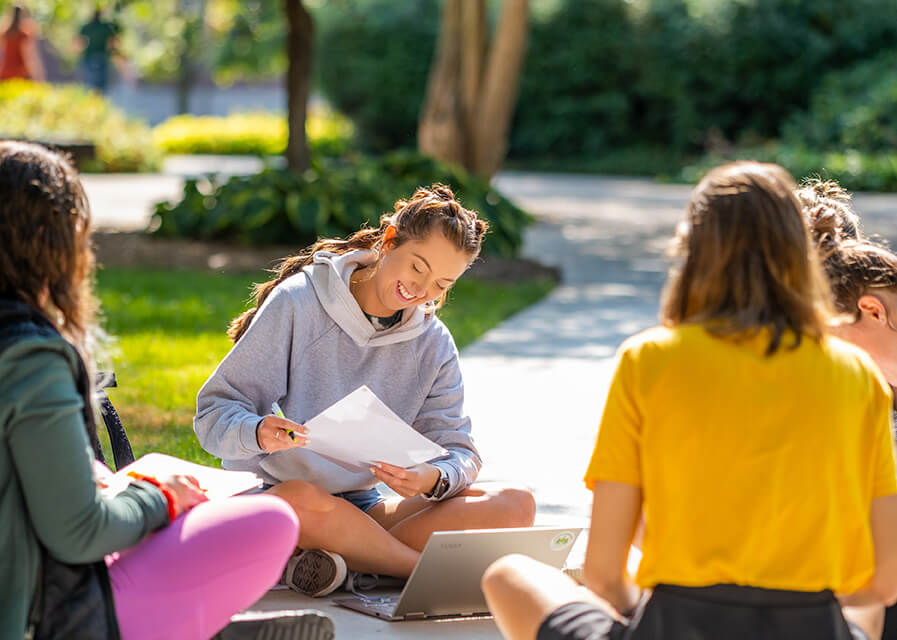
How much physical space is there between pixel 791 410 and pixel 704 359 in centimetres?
17

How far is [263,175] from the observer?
11883 mm

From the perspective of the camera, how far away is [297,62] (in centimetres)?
1299

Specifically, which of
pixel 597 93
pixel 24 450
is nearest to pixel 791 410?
pixel 24 450

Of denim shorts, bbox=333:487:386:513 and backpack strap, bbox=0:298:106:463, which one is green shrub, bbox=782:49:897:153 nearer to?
denim shorts, bbox=333:487:386:513

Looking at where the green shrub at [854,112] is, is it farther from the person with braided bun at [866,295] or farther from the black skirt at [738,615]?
the black skirt at [738,615]

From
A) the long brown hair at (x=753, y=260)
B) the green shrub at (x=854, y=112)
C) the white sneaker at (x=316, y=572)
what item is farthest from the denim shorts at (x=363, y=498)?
the green shrub at (x=854, y=112)

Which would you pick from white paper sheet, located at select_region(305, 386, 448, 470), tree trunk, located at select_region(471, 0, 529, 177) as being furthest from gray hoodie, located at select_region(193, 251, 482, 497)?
tree trunk, located at select_region(471, 0, 529, 177)

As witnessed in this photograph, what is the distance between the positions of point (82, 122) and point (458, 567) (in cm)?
2099

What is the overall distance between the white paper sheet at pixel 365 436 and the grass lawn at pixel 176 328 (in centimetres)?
174

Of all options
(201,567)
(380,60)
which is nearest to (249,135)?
(380,60)

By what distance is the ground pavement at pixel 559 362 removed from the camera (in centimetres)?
449

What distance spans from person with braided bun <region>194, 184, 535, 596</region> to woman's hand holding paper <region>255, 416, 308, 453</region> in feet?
0.47

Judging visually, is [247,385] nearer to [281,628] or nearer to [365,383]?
[365,383]

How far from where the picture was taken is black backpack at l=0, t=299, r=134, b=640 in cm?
219
